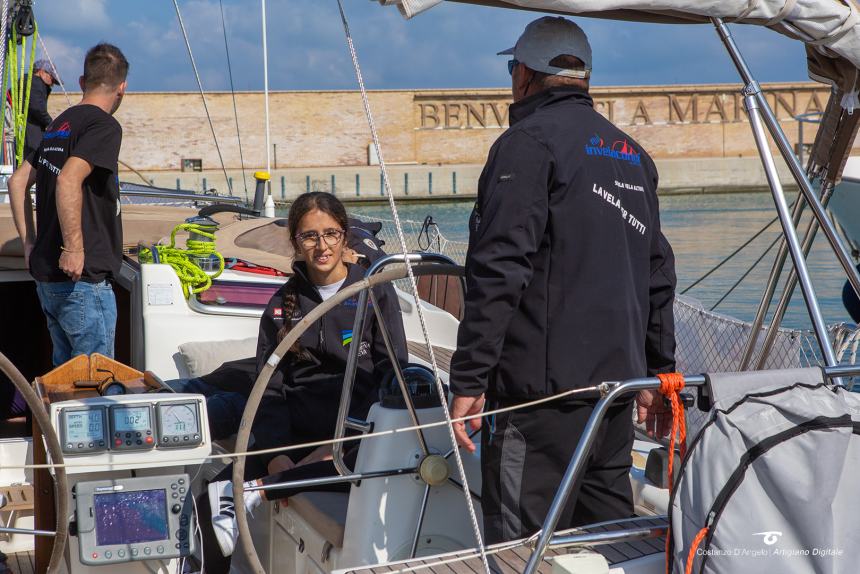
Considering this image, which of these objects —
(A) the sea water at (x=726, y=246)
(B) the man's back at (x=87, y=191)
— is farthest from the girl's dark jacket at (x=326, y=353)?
(A) the sea water at (x=726, y=246)

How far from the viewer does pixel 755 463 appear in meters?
1.91

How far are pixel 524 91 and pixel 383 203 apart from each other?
40.5m

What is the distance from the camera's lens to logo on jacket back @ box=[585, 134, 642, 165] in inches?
91.4

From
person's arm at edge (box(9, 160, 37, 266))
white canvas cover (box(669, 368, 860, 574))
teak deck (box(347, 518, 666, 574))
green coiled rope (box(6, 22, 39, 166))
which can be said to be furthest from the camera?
A: green coiled rope (box(6, 22, 39, 166))

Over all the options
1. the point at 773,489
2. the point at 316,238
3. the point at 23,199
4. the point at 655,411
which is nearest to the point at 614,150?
the point at 655,411

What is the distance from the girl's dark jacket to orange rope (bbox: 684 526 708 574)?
4.69ft

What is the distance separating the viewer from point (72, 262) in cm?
375

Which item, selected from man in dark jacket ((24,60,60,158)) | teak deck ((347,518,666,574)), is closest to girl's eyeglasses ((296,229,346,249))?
teak deck ((347,518,666,574))

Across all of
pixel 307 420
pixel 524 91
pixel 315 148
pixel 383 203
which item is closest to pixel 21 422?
pixel 307 420

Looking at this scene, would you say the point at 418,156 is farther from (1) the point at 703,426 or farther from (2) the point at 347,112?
(1) the point at 703,426

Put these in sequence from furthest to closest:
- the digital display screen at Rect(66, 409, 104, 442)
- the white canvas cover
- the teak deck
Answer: the digital display screen at Rect(66, 409, 104, 442)
the teak deck
the white canvas cover

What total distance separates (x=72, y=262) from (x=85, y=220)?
21 cm

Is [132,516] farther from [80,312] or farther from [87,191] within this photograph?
[87,191]

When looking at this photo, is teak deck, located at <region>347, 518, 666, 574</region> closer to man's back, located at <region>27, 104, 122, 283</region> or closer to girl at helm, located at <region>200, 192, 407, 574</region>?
girl at helm, located at <region>200, 192, 407, 574</region>
